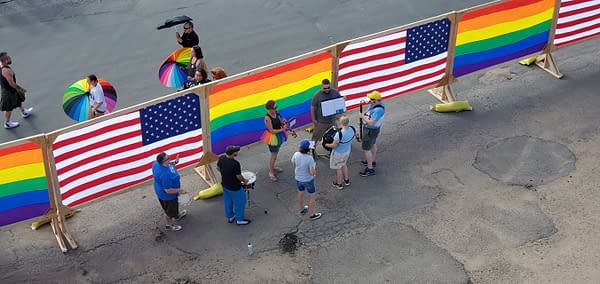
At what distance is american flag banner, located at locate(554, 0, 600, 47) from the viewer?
15359mm

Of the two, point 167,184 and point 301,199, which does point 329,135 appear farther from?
point 167,184

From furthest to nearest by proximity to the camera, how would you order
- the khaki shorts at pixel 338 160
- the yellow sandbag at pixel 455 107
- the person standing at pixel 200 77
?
the yellow sandbag at pixel 455 107, the person standing at pixel 200 77, the khaki shorts at pixel 338 160

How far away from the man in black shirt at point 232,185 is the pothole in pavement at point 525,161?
4.37 meters

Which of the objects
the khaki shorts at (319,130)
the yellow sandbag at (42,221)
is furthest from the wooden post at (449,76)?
the yellow sandbag at (42,221)

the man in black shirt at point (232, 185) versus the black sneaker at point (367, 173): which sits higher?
the man in black shirt at point (232, 185)

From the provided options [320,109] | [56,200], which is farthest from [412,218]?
[56,200]

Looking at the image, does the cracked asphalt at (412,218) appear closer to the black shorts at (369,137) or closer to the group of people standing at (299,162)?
the group of people standing at (299,162)

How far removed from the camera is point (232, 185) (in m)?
11.6

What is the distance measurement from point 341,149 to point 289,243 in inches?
69.4

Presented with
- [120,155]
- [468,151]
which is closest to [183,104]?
[120,155]

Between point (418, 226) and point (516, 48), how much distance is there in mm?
5227

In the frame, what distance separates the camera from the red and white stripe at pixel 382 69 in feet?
44.4

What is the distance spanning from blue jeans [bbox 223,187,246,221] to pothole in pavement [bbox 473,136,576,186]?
4.34m

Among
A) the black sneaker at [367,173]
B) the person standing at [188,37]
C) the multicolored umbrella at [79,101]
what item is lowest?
the black sneaker at [367,173]
